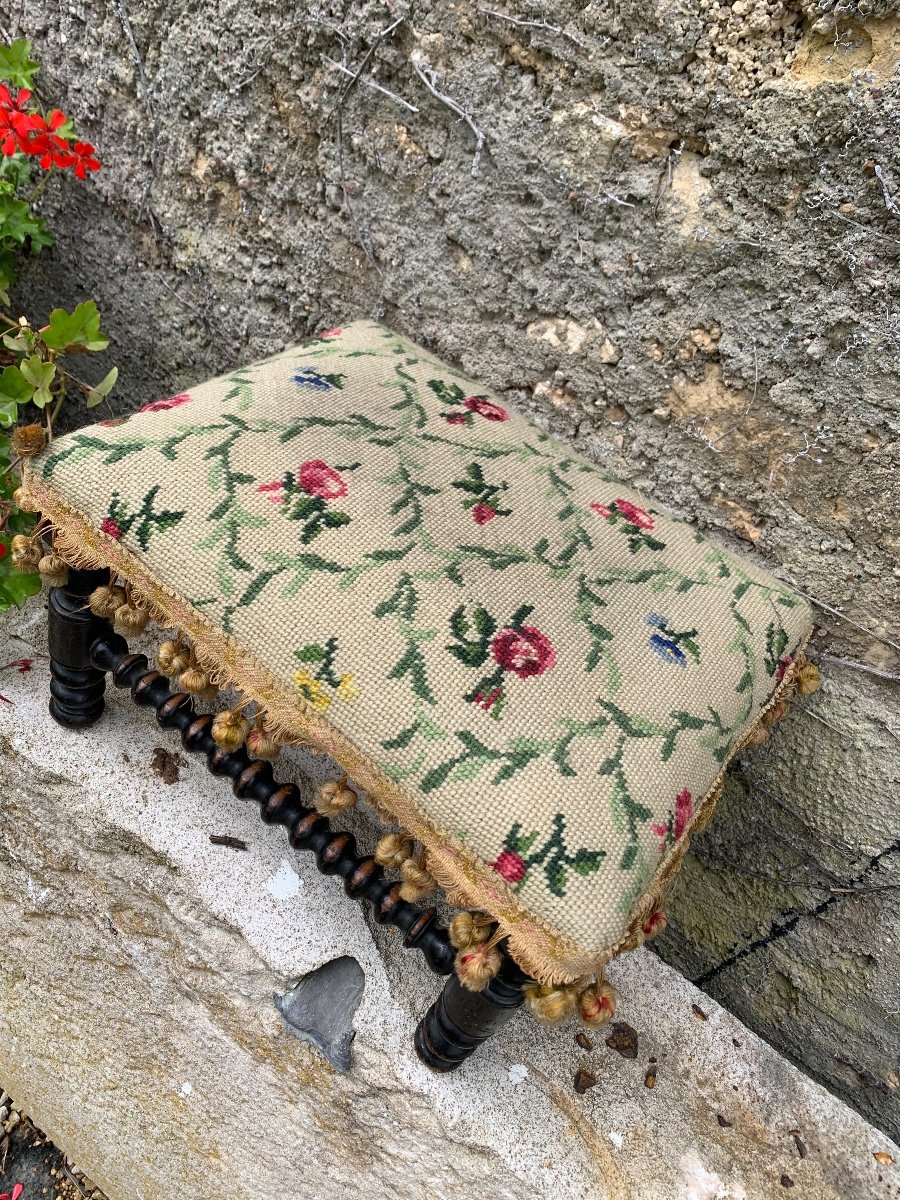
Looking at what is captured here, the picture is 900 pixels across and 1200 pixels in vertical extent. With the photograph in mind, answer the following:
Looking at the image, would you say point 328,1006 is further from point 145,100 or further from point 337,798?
point 145,100

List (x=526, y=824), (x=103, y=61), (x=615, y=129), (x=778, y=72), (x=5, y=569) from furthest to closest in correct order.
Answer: (x=103, y=61)
(x=5, y=569)
(x=615, y=129)
(x=778, y=72)
(x=526, y=824)

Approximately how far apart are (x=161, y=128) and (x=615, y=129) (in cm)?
69

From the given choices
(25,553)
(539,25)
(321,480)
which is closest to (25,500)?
(25,553)

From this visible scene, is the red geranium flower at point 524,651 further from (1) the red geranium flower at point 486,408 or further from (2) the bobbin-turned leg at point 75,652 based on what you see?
(2) the bobbin-turned leg at point 75,652

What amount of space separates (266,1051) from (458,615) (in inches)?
22.2

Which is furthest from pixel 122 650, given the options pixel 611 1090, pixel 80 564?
pixel 611 1090

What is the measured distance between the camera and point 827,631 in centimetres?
104

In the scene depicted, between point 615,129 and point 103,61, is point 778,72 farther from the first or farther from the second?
point 103,61

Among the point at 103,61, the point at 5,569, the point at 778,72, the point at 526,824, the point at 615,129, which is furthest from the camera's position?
the point at 103,61

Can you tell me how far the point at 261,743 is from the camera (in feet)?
2.62

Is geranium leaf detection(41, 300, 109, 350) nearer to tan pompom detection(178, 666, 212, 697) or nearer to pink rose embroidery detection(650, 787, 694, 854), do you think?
tan pompom detection(178, 666, 212, 697)

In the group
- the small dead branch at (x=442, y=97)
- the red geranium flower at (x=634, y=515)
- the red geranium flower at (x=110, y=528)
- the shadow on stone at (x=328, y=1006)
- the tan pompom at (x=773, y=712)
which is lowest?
the shadow on stone at (x=328, y=1006)

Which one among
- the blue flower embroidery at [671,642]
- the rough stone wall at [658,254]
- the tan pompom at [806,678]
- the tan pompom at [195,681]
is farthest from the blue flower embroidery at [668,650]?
the tan pompom at [195,681]

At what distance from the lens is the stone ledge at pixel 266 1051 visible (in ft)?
2.95
